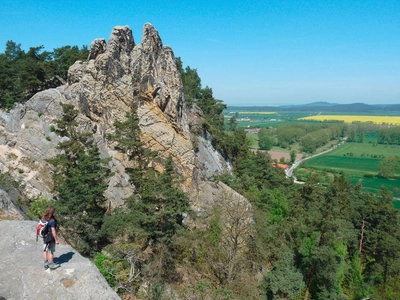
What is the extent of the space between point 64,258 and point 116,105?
1947 centimetres

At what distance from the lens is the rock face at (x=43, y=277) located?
6871 mm

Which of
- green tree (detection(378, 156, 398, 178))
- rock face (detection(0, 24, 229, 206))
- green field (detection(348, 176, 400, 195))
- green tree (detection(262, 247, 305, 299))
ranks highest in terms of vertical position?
rock face (detection(0, 24, 229, 206))

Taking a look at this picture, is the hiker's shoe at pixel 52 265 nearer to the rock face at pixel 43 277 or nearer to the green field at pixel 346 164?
the rock face at pixel 43 277

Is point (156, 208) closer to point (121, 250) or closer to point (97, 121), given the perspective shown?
point (121, 250)

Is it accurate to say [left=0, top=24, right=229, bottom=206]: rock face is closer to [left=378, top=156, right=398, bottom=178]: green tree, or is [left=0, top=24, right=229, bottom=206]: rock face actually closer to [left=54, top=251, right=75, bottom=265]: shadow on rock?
[left=54, top=251, right=75, bottom=265]: shadow on rock

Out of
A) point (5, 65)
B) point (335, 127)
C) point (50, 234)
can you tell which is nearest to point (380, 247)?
point (50, 234)

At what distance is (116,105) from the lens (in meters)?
25.8

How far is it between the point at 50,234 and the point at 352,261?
24.9 m

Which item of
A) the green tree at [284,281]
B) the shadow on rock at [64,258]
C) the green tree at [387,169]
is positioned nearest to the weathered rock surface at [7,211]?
the shadow on rock at [64,258]

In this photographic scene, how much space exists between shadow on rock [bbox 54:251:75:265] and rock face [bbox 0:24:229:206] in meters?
14.5

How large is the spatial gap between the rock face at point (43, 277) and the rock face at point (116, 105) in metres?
14.5

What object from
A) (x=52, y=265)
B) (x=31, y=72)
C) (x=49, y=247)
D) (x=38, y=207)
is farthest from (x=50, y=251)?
(x=31, y=72)

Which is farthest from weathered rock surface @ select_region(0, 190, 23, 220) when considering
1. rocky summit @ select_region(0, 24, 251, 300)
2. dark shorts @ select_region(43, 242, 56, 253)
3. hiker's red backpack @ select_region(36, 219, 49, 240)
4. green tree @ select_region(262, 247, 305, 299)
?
green tree @ select_region(262, 247, 305, 299)

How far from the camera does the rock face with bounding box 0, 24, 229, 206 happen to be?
23.8 metres
